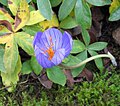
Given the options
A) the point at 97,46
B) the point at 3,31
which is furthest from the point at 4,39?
the point at 97,46

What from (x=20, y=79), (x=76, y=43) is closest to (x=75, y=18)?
(x=76, y=43)

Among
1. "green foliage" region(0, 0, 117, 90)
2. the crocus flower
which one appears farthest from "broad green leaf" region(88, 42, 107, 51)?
the crocus flower

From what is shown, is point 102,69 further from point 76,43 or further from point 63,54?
point 63,54

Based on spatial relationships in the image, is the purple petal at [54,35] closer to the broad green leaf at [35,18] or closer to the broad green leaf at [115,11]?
the broad green leaf at [35,18]

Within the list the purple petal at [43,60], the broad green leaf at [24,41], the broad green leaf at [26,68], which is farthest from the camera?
the broad green leaf at [26,68]

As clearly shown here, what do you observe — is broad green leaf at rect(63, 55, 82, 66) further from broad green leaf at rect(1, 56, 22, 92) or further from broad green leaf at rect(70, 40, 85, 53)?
broad green leaf at rect(1, 56, 22, 92)

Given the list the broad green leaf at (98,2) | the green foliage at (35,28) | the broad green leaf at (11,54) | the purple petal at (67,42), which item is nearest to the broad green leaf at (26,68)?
the green foliage at (35,28)

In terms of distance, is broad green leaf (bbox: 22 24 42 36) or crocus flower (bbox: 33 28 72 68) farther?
broad green leaf (bbox: 22 24 42 36)
